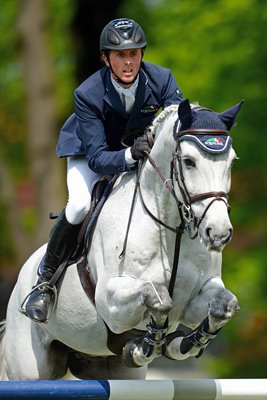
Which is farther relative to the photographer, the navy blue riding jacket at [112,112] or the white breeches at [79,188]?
the white breeches at [79,188]

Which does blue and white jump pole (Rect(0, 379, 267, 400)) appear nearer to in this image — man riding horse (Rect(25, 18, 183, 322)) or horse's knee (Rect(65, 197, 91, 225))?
man riding horse (Rect(25, 18, 183, 322))

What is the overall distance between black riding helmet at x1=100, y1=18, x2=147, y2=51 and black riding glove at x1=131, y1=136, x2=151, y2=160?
605 millimetres

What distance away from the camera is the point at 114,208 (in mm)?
6965

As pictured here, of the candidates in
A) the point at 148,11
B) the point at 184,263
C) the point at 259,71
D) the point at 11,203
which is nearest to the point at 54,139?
the point at 11,203

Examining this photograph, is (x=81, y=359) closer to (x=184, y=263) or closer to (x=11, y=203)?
(x=184, y=263)

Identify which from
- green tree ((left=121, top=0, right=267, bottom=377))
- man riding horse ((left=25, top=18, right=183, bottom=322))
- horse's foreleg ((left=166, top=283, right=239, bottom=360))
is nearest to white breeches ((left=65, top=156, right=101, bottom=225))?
man riding horse ((left=25, top=18, right=183, bottom=322))

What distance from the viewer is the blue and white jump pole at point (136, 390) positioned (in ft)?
20.0

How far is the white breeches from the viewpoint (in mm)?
7172

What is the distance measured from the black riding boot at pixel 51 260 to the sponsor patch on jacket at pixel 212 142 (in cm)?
141

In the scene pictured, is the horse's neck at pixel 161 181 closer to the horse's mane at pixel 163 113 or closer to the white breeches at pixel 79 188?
the horse's mane at pixel 163 113

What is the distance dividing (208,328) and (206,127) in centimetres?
122

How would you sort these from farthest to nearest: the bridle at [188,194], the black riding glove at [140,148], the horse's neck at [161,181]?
1. the black riding glove at [140,148]
2. the horse's neck at [161,181]
3. the bridle at [188,194]

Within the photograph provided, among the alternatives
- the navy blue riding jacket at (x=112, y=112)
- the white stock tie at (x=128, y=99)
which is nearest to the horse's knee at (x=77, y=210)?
the navy blue riding jacket at (x=112, y=112)

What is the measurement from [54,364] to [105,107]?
210cm
